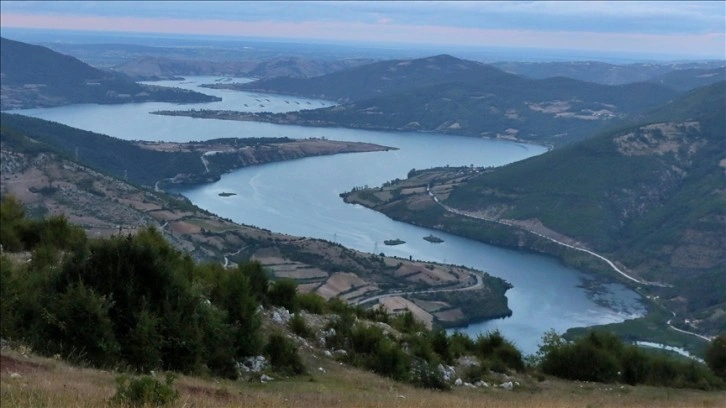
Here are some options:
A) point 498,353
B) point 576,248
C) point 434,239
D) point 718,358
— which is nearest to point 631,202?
point 576,248

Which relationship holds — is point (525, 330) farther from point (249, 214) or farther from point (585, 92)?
point (585, 92)

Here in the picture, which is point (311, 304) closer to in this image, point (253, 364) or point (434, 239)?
point (253, 364)

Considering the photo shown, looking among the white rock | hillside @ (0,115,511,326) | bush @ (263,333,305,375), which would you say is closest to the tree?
bush @ (263,333,305,375)

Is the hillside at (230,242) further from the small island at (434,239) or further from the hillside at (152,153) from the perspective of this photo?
the small island at (434,239)

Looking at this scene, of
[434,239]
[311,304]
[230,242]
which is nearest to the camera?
[311,304]

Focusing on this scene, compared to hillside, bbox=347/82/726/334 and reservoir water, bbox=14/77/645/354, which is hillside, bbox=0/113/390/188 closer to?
reservoir water, bbox=14/77/645/354

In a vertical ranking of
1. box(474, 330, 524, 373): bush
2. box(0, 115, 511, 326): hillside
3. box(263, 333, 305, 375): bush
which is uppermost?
box(263, 333, 305, 375): bush
